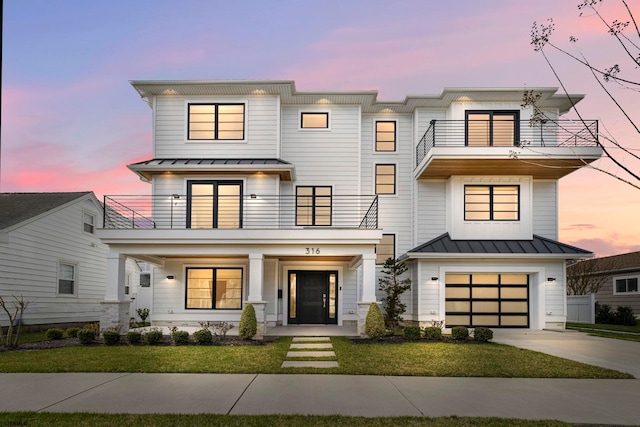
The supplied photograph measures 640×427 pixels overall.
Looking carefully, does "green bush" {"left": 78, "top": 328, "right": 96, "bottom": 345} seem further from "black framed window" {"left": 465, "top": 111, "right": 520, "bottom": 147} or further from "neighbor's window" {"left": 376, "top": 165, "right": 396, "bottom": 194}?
"black framed window" {"left": 465, "top": 111, "right": 520, "bottom": 147}

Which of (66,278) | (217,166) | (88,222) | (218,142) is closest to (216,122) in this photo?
(218,142)

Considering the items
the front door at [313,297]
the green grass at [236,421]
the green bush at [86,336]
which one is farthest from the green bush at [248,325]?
the green grass at [236,421]

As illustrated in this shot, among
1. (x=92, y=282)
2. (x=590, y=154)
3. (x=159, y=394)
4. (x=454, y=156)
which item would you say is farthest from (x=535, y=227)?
(x=92, y=282)

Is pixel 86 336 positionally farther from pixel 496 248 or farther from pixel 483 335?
pixel 496 248

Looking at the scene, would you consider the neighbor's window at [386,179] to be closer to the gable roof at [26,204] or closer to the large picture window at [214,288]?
the large picture window at [214,288]

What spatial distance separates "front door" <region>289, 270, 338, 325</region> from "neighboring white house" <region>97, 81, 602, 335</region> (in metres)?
0.04

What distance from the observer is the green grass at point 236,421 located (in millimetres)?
6176

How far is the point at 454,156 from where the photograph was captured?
17922mm

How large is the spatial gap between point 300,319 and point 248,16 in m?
11.4

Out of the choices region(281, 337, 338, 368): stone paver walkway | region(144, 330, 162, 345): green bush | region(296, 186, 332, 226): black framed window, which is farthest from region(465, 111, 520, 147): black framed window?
region(144, 330, 162, 345): green bush

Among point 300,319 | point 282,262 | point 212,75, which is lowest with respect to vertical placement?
point 300,319

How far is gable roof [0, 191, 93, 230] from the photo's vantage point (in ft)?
60.5

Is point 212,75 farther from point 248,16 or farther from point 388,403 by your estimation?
point 388,403

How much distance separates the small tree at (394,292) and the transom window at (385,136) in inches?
191
